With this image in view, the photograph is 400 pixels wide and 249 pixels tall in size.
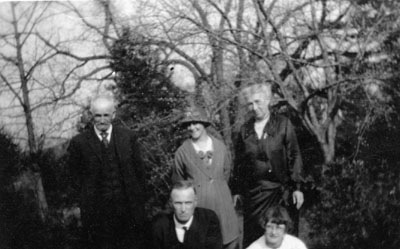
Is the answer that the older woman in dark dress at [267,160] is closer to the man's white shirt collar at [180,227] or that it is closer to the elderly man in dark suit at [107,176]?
the man's white shirt collar at [180,227]

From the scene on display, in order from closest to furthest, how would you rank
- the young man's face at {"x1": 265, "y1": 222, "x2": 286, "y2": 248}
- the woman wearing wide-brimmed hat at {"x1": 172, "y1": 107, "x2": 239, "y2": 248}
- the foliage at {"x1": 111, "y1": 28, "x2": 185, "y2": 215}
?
the young man's face at {"x1": 265, "y1": 222, "x2": 286, "y2": 248}, the woman wearing wide-brimmed hat at {"x1": 172, "y1": 107, "x2": 239, "y2": 248}, the foliage at {"x1": 111, "y1": 28, "x2": 185, "y2": 215}

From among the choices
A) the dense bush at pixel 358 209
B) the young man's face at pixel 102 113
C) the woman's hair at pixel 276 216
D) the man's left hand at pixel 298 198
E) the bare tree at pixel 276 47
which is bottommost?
the dense bush at pixel 358 209

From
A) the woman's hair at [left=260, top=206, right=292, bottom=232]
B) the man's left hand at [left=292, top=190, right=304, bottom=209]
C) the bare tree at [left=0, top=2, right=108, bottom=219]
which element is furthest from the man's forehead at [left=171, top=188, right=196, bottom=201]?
the bare tree at [left=0, top=2, right=108, bottom=219]

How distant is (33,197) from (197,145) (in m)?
2.93

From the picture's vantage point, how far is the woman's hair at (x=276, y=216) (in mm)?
2965

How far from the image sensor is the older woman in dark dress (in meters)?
3.21

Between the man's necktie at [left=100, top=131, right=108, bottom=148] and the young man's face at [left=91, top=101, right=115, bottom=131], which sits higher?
the young man's face at [left=91, top=101, right=115, bottom=131]

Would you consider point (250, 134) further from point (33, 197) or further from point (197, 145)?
point (33, 197)

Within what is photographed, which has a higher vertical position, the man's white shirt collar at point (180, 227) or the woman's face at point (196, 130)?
the woman's face at point (196, 130)

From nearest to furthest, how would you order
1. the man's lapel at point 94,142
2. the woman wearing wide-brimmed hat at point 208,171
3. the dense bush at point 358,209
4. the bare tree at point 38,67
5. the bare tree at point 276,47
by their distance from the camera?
1. the man's lapel at point 94,142
2. the woman wearing wide-brimmed hat at point 208,171
3. the dense bush at point 358,209
4. the bare tree at point 276,47
5. the bare tree at point 38,67

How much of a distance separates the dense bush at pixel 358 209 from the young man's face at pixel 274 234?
1.41 metres

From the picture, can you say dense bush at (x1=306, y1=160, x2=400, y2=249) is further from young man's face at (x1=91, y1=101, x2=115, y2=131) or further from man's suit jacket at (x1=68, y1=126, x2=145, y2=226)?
young man's face at (x1=91, y1=101, x2=115, y2=131)

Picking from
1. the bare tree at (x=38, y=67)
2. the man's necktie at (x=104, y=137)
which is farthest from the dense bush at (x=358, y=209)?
the bare tree at (x=38, y=67)

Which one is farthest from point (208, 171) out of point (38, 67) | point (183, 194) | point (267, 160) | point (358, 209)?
point (38, 67)
